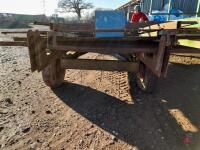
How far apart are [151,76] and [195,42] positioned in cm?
115

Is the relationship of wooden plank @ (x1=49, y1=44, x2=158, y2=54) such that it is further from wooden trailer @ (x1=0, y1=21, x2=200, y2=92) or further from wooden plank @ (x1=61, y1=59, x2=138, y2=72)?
wooden plank @ (x1=61, y1=59, x2=138, y2=72)

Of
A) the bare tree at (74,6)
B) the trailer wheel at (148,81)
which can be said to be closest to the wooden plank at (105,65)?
the trailer wheel at (148,81)

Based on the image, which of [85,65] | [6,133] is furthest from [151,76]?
[6,133]

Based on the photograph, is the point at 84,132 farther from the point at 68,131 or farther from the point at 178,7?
the point at 178,7

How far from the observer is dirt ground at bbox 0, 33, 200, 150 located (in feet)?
12.0

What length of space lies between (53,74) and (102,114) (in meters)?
1.74

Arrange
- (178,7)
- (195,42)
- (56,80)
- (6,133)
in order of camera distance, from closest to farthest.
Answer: (6,133) → (195,42) → (56,80) → (178,7)

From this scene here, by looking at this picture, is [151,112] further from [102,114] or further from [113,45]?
[113,45]

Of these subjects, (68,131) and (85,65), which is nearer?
(68,131)

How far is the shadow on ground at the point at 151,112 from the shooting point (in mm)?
3704

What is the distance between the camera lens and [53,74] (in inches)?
223

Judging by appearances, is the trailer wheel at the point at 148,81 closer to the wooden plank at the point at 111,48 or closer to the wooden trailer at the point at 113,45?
the wooden trailer at the point at 113,45

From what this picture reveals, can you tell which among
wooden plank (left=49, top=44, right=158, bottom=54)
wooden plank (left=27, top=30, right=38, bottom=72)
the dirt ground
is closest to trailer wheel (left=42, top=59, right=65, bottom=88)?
the dirt ground

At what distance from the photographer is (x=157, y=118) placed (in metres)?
4.27
